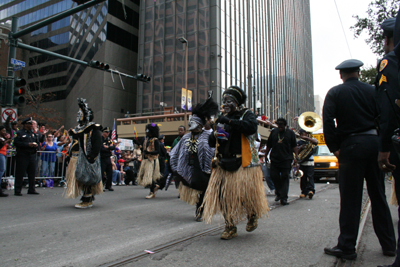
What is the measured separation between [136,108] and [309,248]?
120ft

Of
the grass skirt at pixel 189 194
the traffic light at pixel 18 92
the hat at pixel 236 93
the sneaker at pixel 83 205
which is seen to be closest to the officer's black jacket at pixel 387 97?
the hat at pixel 236 93

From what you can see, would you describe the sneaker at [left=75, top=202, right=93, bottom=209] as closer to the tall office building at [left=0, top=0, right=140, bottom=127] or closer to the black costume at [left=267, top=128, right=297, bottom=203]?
the black costume at [left=267, top=128, right=297, bottom=203]

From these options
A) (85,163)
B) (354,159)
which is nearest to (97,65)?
(85,163)

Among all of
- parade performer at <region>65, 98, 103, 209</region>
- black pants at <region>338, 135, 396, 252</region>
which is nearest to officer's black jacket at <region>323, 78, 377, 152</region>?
black pants at <region>338, 135, 396, 252</region>

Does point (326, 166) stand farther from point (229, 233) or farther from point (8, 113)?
point (8, 113)

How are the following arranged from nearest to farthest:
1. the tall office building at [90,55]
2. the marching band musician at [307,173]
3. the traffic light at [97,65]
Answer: the marching band musician at [307,173], the traffic light at [97,65], the tall office building at [90,55]

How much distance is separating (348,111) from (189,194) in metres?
2.98

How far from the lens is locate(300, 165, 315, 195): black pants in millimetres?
8672

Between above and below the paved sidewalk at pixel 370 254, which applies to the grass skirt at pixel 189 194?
above

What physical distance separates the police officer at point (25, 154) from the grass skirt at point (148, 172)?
2.98 metres

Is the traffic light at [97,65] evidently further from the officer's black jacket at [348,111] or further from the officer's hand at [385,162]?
the officer's hand at [385,162]

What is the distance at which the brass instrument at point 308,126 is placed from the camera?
9.00m

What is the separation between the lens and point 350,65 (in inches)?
143

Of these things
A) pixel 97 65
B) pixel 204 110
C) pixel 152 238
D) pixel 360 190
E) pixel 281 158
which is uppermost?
pixel 97 65
